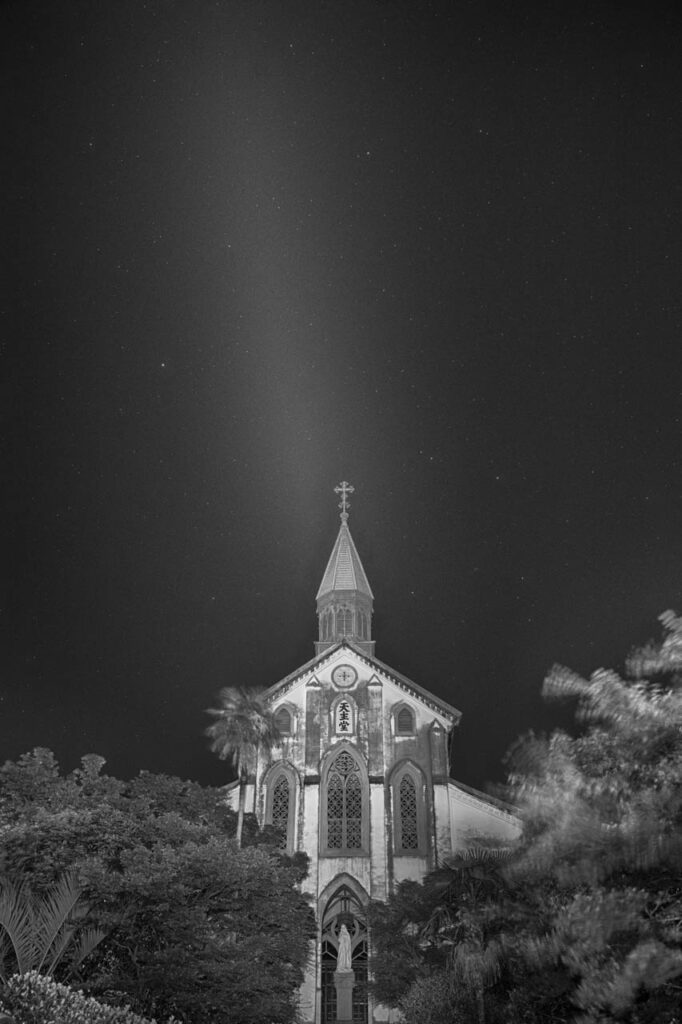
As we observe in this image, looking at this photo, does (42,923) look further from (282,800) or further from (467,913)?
(282,800)

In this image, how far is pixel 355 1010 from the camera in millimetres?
35594

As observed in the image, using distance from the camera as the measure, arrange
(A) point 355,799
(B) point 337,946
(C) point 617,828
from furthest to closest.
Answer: (A) point 355,799
(B) point 337,946
(C) point 617,828

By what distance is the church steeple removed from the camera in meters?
50.6

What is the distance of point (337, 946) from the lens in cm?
3691

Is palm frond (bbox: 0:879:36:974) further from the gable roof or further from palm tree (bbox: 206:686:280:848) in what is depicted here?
the gable roof

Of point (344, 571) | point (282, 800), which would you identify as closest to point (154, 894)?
point (282, 800)

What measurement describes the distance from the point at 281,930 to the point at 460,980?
7816mm

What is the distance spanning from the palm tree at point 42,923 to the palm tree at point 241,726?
15832 mm

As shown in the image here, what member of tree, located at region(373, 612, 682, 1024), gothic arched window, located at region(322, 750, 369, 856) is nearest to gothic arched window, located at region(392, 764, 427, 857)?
gothic arched window, located at region(322, 750, 369, 856)

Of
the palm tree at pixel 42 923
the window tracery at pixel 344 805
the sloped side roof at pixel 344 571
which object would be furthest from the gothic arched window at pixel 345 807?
the palm tree at pixel 42 923

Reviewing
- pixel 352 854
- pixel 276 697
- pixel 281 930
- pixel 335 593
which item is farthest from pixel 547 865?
pixel 335 593

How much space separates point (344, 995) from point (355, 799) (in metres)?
8.77

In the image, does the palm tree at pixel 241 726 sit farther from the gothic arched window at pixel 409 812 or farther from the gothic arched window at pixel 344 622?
the gothic arched window at pixel 344 622

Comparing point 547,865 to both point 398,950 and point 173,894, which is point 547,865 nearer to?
Result: point 173,894
